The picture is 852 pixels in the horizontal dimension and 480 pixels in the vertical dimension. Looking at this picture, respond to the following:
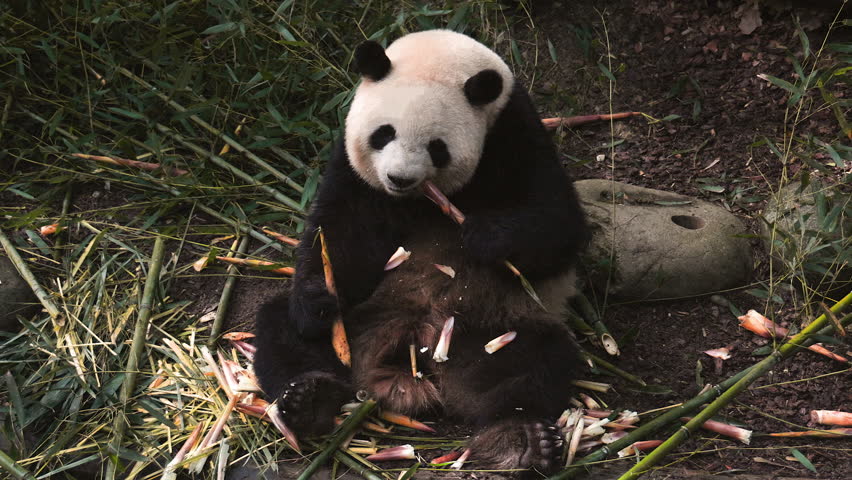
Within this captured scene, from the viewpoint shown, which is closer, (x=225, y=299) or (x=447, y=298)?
(x=447, y=298)

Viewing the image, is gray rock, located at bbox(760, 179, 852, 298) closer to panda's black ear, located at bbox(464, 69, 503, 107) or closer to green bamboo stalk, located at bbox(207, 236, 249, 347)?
panda's black ear, located at bbox(464, 69, 503, 107)

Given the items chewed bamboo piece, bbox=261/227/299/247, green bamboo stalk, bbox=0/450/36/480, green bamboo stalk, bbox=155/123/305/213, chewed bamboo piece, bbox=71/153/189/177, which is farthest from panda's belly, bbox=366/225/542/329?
chewed bamboo piece, bbox=71/153/189/177

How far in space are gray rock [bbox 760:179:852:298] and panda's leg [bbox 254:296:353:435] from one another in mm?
2080

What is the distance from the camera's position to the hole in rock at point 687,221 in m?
4.33

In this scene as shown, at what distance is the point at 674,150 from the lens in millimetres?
4934

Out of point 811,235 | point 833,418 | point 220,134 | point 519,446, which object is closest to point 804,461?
point 833,418

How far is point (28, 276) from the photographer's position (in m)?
4.20

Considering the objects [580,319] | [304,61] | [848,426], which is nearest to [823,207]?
[848,426]

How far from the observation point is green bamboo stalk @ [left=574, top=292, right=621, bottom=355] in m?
3.91

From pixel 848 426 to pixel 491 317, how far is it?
61.4 inches

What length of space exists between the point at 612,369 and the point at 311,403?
1.47 metres

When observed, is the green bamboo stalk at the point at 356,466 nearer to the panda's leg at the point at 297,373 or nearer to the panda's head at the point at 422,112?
the panda's leg at the point at 297,373

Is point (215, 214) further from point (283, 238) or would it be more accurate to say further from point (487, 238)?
point (487, 238)

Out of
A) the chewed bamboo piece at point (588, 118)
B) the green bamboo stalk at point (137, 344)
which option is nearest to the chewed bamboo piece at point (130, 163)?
the green bamboo stalk at point (137, 344)
